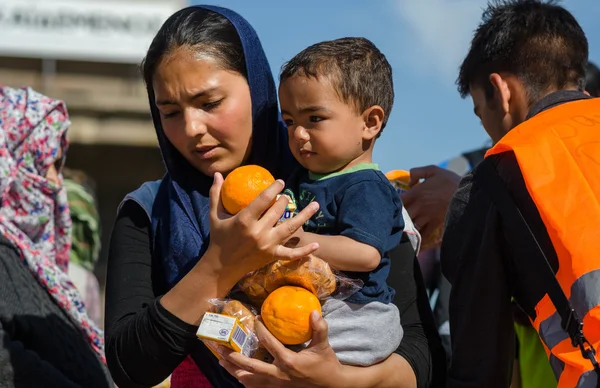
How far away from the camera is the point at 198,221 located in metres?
2.78

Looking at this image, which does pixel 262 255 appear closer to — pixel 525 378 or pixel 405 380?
pixel 405 380

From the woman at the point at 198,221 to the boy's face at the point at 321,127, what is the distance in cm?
16

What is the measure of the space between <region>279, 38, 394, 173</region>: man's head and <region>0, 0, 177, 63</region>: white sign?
16414mm

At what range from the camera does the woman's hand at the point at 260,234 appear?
2.36 m

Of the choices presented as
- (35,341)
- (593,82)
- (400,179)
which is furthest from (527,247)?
(593,82)

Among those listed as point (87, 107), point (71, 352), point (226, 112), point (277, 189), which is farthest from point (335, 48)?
point (87, 107)

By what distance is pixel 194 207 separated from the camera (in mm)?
2812

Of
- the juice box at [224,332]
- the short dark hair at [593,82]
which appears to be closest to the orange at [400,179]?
the juice box at [224,332]

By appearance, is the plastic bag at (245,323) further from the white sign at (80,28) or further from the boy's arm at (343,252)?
the white sign at (80,28)

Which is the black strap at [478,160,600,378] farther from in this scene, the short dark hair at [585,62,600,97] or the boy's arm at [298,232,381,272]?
the short dark hair at [585,62,600,97]

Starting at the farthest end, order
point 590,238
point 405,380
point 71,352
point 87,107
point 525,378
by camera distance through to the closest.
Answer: point 87,107 → point 71,352 → point 525,378 → point 405,380 → point 590,238

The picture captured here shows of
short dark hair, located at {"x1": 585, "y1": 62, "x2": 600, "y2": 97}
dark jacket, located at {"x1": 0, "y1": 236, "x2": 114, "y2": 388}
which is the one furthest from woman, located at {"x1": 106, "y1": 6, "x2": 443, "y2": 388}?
short dark hair, located at {"x1": 585, "y1": 62, "x2": 600, "y2": 97}

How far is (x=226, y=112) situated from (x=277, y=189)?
0.46 metres

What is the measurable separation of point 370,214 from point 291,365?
1.56 feet
